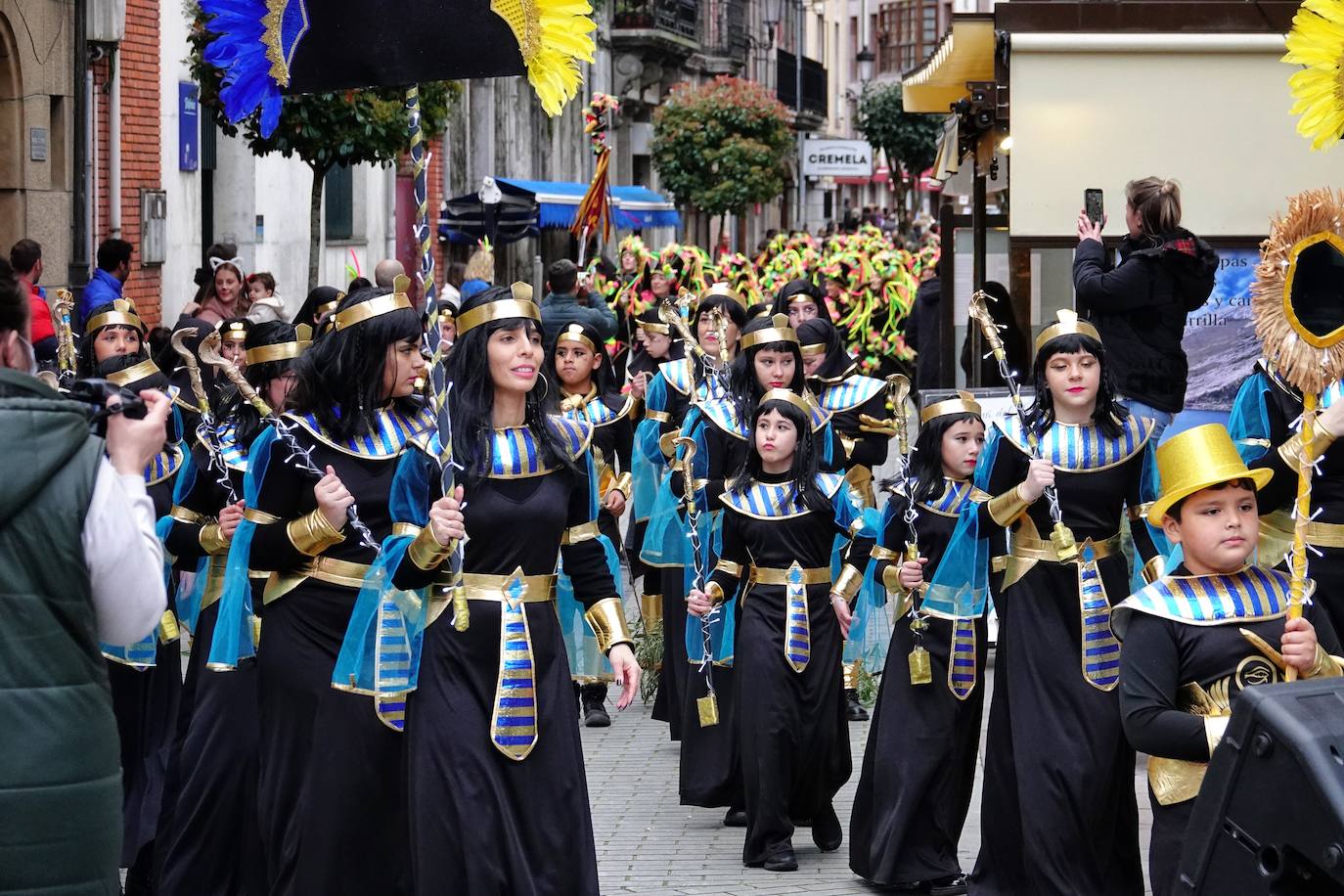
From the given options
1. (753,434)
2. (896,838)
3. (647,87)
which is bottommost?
(896,838)

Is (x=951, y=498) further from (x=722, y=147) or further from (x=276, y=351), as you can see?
(x=722, y=147)

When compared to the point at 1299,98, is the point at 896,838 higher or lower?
lower

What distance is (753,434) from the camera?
324 inches

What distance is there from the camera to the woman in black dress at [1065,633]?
272 inches

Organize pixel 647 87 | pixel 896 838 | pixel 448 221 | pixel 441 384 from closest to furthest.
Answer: pixel 441 384, pixel 896 838, pixel 448 221, pixel 647 87

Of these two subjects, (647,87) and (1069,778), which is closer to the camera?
(1069,778)

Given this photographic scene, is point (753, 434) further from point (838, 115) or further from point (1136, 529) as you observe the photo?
point (838, 115)

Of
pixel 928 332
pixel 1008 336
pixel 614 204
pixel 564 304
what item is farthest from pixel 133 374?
pixel 614 204

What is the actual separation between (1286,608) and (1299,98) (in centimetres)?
207

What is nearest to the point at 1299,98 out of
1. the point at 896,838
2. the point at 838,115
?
the point at 896,838

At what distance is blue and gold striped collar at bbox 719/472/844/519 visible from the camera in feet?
26.9

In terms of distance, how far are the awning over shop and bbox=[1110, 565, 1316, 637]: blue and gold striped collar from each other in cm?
807

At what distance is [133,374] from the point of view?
8.26 m

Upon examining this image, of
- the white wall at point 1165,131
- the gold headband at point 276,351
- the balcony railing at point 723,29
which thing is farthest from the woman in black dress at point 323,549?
the balcony railing at point 723,29
